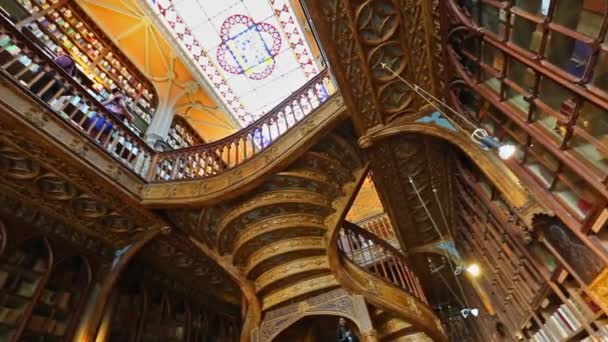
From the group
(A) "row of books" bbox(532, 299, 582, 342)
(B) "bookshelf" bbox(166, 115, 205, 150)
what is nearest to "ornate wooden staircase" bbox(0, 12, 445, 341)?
(A) "row of books" bbox(532, 299, 582, 342)

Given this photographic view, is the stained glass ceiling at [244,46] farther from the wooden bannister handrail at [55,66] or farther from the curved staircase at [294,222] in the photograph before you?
the curved staircase at [294,222]

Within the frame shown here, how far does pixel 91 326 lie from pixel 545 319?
4262 millimetres

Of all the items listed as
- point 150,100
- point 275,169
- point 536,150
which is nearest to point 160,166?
point 275,169

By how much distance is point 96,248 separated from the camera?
3.76 metres

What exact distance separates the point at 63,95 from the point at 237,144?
2.06 meters

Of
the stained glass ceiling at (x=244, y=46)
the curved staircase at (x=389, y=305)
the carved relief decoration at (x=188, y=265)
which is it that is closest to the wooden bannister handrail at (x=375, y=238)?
the curved staircase at (x=389, y=305)

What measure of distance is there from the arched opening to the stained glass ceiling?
17.5 ft

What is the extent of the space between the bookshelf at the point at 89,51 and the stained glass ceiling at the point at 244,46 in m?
1.22

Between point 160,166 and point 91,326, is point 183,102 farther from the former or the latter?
point 91,326

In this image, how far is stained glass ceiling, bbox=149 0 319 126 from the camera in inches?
249

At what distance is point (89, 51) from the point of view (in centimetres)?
541

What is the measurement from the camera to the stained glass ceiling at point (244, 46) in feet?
20.8

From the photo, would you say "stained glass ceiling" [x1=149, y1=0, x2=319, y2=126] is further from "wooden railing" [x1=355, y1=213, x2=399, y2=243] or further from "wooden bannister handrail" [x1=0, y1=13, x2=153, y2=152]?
"wooden railing" [x1=355, y1=213, x2=399, y2=243]

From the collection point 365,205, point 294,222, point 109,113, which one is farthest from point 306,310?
point 365,205
